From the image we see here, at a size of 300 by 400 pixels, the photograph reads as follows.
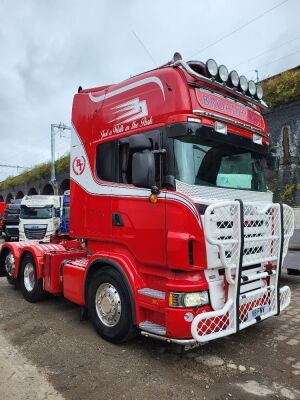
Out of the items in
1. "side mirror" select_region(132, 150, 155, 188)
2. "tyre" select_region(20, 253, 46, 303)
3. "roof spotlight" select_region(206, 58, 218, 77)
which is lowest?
"tyre" select_region(20, 253, 46, 303)

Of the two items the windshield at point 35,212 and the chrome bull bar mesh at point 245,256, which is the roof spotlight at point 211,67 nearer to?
the chrome bull bar mesh at point 245,256

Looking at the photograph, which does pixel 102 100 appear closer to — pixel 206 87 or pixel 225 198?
pixel 206 87

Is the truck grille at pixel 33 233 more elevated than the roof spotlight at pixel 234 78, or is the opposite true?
the roof spotlight at pixel 234 78

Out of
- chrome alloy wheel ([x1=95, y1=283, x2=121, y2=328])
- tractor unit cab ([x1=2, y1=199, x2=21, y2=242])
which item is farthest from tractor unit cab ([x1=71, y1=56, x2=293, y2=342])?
tractor unit cab ([x1=2, y1=199, x2=21, y2=242])

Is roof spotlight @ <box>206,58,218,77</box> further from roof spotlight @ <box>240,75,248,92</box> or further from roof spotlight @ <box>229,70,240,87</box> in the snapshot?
roof spotlight @ <box>240,75,248,92</box>

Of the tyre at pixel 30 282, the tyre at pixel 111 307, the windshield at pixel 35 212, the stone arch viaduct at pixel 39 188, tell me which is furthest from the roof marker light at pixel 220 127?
the stone arch viaduct at pixel 39 188

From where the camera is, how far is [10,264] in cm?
798

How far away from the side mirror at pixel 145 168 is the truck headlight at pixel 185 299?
1.23 metres

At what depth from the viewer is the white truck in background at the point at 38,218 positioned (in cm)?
1794

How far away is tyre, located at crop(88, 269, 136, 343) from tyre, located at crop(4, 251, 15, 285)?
3246mm

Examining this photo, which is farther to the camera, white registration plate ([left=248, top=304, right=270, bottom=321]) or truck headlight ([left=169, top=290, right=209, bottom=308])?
white registration plate ([left=248, top=304, right=270, bottom=321])

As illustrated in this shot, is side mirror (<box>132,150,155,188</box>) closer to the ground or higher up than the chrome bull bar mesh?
higher up

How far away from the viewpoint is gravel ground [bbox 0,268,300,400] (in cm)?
373

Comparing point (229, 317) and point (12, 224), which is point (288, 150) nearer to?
point (229, 317)
